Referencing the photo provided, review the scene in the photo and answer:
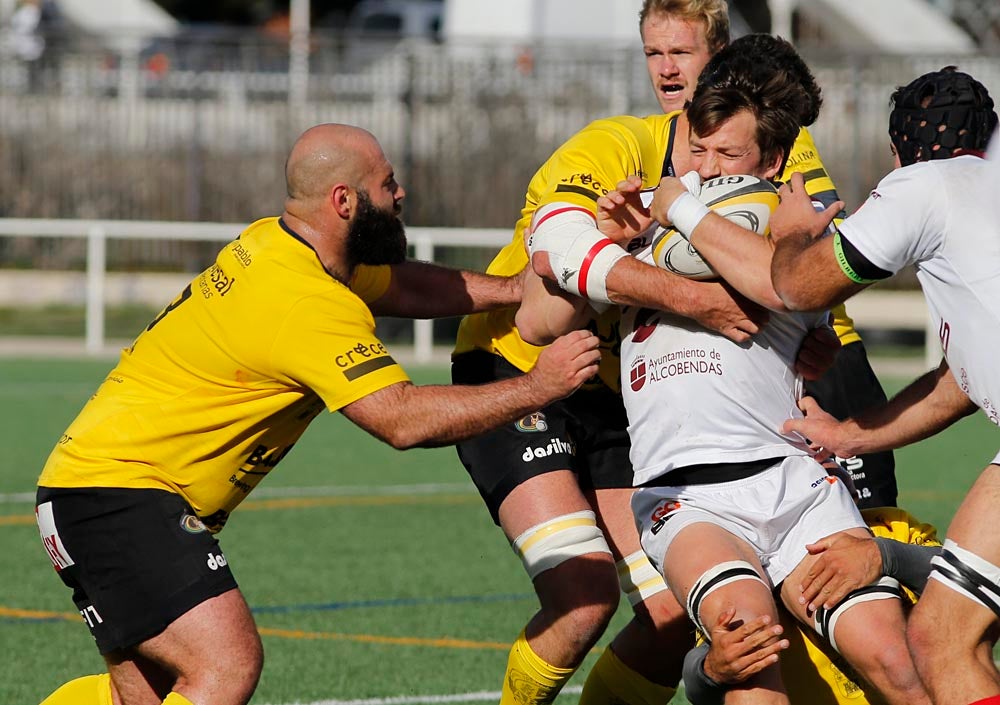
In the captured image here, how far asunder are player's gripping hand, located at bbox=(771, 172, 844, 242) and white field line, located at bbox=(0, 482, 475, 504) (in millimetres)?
6663

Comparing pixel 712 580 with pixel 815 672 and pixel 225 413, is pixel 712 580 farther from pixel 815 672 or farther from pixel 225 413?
pixel 225 413

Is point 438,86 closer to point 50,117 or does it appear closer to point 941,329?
point 50,117

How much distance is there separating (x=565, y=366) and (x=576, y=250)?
34 cm

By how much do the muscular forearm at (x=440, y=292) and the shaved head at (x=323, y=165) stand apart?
687 mm

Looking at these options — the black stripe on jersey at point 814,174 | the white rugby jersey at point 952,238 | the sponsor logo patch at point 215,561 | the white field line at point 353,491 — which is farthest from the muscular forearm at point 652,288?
the white field line at point 353,491

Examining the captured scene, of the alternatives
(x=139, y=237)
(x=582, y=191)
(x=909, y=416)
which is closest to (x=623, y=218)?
(x=582, y=191)

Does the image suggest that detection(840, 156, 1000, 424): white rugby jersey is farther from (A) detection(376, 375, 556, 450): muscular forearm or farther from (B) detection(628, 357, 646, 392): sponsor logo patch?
(A) detection(376, 375, 556, 450): muscular forearm

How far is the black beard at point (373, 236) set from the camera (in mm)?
5078

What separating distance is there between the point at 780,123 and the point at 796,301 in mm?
603

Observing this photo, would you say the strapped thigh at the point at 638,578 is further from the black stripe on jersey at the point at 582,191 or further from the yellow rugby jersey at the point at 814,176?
the black stripe on jersey at the point at 582,191

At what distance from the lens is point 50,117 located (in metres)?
21.4

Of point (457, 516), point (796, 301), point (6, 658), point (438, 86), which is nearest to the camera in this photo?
point (796, 301)

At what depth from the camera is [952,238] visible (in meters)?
4.46

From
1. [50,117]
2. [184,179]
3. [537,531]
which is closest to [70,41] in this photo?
[50,117]
